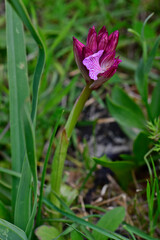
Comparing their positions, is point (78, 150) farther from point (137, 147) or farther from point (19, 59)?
point (19, 59)

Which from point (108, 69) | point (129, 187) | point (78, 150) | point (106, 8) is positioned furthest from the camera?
point (106, 8)

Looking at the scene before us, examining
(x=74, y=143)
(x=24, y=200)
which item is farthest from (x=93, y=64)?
(x=74, y=143)

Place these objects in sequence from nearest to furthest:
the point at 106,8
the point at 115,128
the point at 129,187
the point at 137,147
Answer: the point at 137,147 < the point at 129,187 < the point at 115,128 < the point at 106,8

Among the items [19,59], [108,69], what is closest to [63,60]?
[19,59]

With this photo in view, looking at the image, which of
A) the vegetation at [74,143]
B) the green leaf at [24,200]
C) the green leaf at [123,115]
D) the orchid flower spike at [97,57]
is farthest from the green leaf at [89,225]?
the green leaf at [123,115]

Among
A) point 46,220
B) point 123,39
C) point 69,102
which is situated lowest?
point 46,220

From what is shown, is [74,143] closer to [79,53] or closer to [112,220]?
[112,220]

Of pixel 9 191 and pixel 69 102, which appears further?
pixel 69 102
